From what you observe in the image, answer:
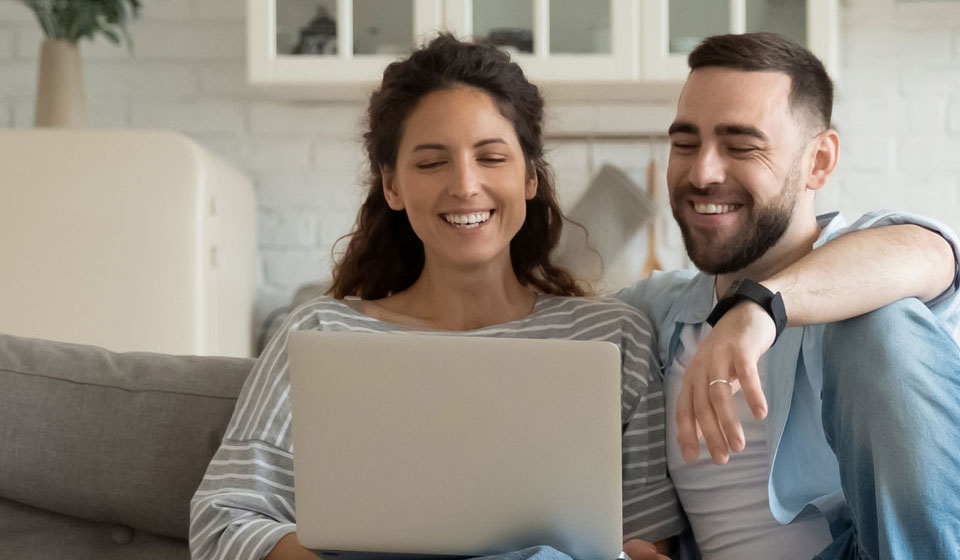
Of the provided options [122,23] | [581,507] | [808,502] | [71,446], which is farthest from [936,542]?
[122,23]

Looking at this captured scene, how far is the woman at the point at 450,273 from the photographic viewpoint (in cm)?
143

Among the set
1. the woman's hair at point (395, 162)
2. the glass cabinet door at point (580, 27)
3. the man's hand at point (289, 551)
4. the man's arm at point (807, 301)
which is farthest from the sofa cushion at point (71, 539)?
the glass cabinet door at point (580, 27)

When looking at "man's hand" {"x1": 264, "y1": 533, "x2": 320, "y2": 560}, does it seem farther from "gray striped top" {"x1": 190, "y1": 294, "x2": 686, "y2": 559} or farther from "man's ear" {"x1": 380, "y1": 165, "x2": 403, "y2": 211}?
"man's ear" {"x1": 380, "y1": 165, "x2": 403, "y2": 211}

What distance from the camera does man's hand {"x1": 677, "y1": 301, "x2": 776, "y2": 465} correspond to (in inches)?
43.3

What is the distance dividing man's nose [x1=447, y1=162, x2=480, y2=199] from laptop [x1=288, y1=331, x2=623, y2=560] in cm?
48

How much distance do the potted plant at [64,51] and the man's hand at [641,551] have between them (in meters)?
1.85

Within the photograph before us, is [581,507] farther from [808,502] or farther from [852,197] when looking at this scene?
[852,197]

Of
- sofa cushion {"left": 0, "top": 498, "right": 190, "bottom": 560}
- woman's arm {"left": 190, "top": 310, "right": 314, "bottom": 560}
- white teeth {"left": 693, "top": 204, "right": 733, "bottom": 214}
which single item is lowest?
sofa cushion {"left": 0, "top": 498, "right": 190, "bottom": 560}

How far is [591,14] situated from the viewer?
261cm

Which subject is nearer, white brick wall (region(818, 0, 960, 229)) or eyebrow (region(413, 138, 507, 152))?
eyebrow (region(413, 138, 507, 152))

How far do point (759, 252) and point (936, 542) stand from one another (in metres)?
0.49

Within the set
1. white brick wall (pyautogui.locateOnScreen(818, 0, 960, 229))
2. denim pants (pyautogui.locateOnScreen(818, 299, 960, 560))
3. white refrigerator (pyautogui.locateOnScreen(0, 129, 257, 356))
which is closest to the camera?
denim pants (pyautogui.locateOnScreen(818, 299, 960, 560))

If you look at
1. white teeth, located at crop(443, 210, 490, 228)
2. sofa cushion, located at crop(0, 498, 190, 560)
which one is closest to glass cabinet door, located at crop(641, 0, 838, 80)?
white teeth, located at crop(443, 210, 490, 228)

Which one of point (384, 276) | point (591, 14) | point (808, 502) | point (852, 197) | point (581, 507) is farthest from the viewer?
point (852, 197)
